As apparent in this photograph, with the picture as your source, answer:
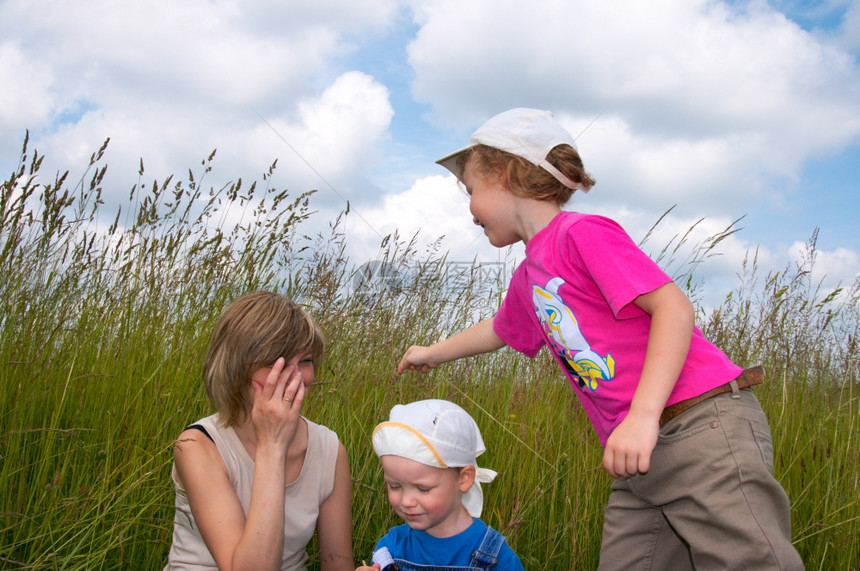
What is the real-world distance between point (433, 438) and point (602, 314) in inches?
21.9

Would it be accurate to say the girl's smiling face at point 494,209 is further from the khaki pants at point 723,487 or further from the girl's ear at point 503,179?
the khaki pants at point 723,487

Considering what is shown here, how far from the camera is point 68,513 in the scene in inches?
72.1

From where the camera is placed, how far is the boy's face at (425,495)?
1788 millimetres

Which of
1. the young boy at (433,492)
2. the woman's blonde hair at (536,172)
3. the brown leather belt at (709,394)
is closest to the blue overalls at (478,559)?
the young boy at (433,492)

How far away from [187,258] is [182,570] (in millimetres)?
1757

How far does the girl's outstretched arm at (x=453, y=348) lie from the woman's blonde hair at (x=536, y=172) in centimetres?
56

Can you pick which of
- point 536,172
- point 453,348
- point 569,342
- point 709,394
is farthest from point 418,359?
point 709,394

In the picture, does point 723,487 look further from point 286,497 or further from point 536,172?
point 286,497

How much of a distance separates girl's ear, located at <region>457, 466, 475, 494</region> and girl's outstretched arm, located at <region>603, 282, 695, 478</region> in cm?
Answer: 48

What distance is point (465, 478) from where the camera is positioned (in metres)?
1.91

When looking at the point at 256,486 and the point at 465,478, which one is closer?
the point at 256,486

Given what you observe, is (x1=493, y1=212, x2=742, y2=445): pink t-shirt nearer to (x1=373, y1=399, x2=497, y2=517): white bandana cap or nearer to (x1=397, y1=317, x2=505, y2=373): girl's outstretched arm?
(x1=373, y1=399, x2=497, y2=517): white bandana cap

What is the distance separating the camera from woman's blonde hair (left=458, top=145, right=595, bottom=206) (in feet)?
6.60

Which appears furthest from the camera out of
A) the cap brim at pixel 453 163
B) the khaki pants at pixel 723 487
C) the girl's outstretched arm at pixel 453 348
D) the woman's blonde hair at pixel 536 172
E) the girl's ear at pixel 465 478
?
the girl's outstretched arm at pixel 453 348
